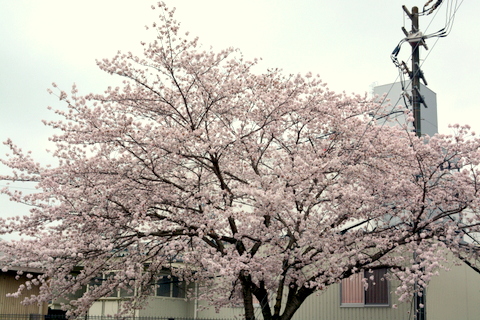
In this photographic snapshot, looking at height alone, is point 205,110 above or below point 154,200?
above

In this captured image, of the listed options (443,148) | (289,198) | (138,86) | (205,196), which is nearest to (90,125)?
(138,86)

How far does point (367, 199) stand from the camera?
12.2 meters

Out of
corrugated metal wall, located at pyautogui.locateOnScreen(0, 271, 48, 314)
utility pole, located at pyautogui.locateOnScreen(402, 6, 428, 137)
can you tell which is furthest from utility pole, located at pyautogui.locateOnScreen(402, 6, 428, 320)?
corrugated metal wall, located at pyautogui.locateOnScreen(0, 271, 48, 314)

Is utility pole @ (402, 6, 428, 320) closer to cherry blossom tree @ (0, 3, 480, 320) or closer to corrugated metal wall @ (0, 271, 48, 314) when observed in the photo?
cherry blossom tree @ (0, 3, 480, 320)

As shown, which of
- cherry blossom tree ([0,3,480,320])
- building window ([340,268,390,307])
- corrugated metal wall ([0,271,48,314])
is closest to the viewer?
cherry blossom tree ([0,3,480,320])

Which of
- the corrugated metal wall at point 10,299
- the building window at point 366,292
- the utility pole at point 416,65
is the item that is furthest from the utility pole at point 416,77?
the corrugated metal wall at point 10,299

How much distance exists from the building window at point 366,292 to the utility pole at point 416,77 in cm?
305

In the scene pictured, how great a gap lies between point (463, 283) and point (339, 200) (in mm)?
6370

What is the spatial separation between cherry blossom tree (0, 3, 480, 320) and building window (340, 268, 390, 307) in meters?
2.96

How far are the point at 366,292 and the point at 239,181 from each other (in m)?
5.83

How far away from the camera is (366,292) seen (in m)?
16.7

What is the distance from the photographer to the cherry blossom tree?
11977 mm

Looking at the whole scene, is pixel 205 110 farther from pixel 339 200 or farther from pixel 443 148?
pixel 443 148

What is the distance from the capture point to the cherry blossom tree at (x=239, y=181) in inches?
472
